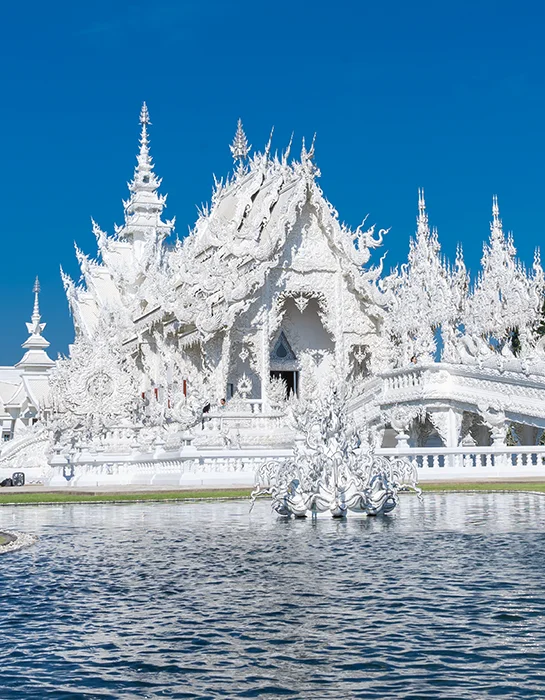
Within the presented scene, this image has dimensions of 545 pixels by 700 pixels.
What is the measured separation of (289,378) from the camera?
117 feet

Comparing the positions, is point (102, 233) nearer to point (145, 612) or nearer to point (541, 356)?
point (541, 356)

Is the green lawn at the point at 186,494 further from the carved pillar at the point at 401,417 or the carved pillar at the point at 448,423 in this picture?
the carved pillar at the point at 401,417

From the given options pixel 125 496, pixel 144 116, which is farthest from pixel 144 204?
pixel 125 496

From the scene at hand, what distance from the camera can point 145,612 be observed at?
7500 millimetres

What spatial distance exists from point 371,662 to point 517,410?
19425 mm

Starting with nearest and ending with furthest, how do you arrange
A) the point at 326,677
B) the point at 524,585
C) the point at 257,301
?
the point at 326,677, the point at 524,585, the point at 257,301

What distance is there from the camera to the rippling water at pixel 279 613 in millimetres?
5684

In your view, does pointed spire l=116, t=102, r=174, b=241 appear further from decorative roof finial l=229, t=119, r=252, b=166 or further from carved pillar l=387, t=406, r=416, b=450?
carved pillar l=387, t=406, r=416, b=450

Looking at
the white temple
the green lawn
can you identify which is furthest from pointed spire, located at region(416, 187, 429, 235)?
the green lawn

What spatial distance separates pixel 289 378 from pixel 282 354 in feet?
2.98

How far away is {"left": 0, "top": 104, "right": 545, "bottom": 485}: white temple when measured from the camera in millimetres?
25281

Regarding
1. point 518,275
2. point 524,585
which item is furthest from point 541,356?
point 524,585

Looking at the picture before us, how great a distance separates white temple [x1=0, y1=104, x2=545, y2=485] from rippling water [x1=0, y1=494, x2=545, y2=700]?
10.7 m

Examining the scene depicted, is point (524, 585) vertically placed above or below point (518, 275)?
below
